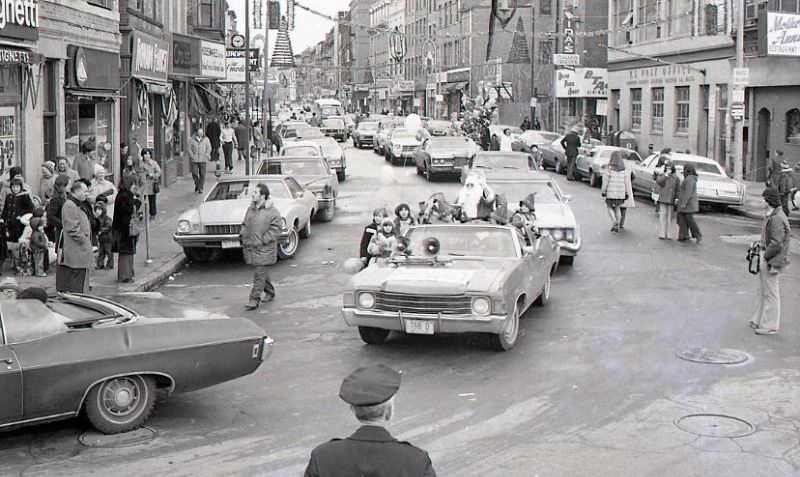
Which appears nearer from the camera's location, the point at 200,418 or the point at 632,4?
the point at 200,418

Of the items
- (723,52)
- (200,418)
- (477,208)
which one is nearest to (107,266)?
(477,208)

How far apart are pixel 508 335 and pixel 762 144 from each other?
24814 millimetres

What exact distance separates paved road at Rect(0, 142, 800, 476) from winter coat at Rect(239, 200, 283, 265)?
0.73 metres

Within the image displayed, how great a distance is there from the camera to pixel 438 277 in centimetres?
1030

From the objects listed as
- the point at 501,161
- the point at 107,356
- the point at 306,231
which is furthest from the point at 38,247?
the point at 501,161

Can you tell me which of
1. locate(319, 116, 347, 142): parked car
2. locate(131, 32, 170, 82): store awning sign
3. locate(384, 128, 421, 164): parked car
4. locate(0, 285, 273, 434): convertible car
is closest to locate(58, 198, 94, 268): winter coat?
locate(0, 285, 273, 434): convertible car

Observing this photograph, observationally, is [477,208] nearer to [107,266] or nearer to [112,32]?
[107,266]

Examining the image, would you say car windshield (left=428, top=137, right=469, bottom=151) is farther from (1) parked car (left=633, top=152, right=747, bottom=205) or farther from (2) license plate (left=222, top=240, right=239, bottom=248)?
(2) license plate (left=222, top=240, right=239, bottom=248)

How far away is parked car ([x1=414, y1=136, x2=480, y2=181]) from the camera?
31.6m

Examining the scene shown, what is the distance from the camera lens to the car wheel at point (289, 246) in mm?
17375

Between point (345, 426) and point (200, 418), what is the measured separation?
121 cm

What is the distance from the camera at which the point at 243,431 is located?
7746mm

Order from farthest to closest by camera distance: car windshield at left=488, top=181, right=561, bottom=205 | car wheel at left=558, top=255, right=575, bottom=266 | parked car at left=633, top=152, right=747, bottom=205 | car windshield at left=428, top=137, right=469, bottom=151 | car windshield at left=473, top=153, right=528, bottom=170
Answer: car windshield at left=428, top=137, right=469, bottom=151
car windshield at left=473, top=153, right=528, bottom=170
parked car at left=633, top=152, right=747, bottom=205
car windshield at left=488, top=181, right=561, bottom=205
car wheel at left=558, top=255, right=575, bottom=266

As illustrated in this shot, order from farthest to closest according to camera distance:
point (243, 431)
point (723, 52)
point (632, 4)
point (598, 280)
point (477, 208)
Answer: point (632, 4), point (723, 52), point (477, 208), point (598, 280), point (243, 431)
